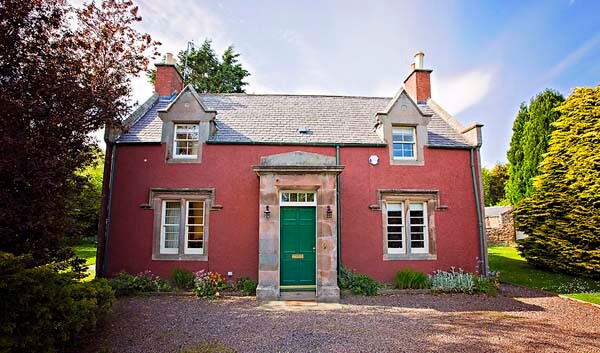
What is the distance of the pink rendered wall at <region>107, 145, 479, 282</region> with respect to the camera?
38.5 feet

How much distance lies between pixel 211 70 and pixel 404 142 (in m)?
23.7

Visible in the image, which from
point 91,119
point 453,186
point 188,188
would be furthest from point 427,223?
point 91,119

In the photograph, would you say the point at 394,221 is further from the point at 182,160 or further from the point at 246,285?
the point at 182,160

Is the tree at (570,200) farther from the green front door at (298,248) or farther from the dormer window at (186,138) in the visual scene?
the dormer window at (186,138)

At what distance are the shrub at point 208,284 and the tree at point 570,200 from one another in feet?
43.4

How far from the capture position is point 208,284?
11.0 m

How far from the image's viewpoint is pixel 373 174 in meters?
12.4

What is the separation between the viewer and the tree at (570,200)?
13.0 metres

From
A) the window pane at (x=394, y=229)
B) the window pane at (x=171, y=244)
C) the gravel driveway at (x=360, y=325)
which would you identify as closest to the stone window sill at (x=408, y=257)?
the window pane at (x=394, y=229)

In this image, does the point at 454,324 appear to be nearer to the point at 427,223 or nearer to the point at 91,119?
the point at 427,223

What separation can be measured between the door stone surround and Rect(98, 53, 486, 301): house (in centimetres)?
6

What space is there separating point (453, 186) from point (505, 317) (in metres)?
5.23

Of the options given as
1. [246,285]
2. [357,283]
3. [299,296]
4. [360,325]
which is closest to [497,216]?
[357,283]

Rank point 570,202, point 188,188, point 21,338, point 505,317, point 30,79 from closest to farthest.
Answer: point 21,338
point 30,79
point 505,317
point 188,188
point 570,202
